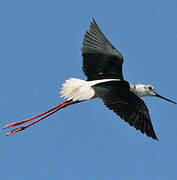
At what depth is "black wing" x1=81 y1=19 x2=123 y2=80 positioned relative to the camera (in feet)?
29.6

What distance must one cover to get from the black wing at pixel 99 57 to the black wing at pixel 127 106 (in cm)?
77

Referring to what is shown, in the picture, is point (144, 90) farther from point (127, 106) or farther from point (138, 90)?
point (127, 106)

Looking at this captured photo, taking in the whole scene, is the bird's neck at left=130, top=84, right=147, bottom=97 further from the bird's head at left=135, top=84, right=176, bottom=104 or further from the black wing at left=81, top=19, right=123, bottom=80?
the black wing at left=81, top=19, right=123, bottom=80

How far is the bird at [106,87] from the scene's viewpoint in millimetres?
7902

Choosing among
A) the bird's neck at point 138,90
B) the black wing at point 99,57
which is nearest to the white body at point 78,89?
the black wing at point 99,57

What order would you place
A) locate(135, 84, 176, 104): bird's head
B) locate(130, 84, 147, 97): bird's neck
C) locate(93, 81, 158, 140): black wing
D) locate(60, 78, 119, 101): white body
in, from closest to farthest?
locate(93, 81, 158, 140): black wing < locate(60, 78, 119, 101): white body < locate(130, 84, 147, 97): bird's neck < locate(135, 84, 176, 104): bird's head

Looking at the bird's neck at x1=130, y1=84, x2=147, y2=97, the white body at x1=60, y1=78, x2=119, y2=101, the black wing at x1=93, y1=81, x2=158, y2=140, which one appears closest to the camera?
the black wing at x1=93, y1=81, x2=158, y2=140

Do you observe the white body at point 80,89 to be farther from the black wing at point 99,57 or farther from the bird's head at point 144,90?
the black wing at point 99,57

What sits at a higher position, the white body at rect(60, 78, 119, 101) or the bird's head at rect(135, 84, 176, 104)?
the white body at rect(60, 78, 119, 101)

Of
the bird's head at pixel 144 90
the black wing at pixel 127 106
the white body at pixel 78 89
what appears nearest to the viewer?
the black wing at pixel 127 106

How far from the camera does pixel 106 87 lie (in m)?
8.26

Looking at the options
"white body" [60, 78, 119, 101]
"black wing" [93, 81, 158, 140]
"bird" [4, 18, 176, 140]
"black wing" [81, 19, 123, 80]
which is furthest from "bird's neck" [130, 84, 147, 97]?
"black wing" [93, 81, 158, 140]

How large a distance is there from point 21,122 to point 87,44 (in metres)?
1.66

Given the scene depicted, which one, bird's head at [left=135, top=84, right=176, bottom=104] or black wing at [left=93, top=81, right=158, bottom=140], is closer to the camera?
black wing at [left=93, top=81, right=158, bottom=140]
